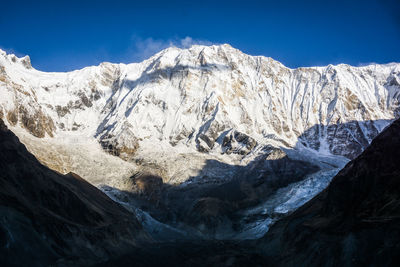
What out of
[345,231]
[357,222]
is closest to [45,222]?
[345,231]

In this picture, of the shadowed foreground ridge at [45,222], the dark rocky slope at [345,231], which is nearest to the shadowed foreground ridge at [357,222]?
the dark rocky slope at [345,231]

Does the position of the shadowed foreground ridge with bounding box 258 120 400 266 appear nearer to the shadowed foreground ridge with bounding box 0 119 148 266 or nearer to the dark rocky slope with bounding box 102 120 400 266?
the dark rocky slope with bounding box 102 120 400 266

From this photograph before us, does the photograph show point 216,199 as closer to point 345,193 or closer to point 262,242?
point 262,242

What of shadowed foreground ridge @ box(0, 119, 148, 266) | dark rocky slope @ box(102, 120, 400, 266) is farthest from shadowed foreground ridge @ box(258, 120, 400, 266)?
shadowed foreground ridge @ box(0, 119, 148, 266)

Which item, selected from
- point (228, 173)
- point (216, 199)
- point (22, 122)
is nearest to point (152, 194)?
point (216, 199)

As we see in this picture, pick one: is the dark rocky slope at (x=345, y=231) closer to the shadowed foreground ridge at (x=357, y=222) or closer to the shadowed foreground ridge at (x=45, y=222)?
the shadowed foreground ridge at (x=357, y=222)
